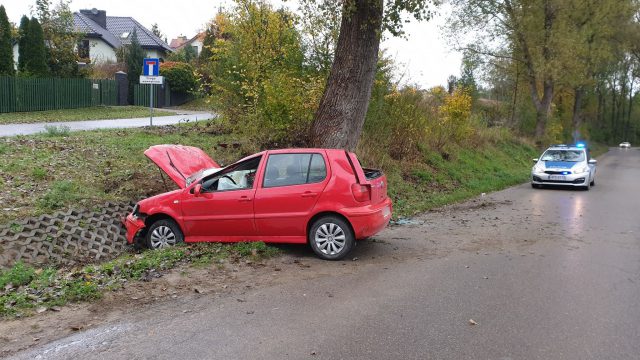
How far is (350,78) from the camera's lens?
10.9 metres

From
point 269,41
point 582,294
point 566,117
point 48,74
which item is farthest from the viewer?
point 566,117

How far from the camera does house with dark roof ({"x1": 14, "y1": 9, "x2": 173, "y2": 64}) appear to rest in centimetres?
4759

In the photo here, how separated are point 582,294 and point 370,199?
2.95 meters

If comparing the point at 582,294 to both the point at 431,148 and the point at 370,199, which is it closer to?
the point at 370,199

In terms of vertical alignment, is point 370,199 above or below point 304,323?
above

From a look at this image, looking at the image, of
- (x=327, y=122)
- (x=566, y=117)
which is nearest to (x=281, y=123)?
(x=327, y=122)

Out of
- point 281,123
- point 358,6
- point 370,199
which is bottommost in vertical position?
point 370,199

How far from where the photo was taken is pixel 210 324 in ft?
16.8

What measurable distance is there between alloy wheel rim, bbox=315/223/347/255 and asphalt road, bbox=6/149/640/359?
24 centimetres

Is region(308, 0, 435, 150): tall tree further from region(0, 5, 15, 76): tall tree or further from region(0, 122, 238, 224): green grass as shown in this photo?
region(0, 5, 15, 76): tall tree

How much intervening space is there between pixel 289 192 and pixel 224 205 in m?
1.04

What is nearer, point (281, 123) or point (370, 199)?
point (370, 199)

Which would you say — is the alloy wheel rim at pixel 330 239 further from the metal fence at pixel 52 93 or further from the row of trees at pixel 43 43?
the row of trees at pixel 43 43

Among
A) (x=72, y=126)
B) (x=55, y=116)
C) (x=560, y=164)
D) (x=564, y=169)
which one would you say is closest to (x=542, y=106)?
(x=560, y=164)
